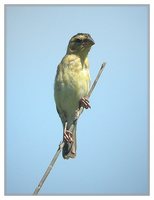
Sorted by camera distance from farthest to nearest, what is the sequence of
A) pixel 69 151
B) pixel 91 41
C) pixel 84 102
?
pixel 69 151 → pixel 84 102 → pixel 91 41

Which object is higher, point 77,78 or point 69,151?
point 77,78

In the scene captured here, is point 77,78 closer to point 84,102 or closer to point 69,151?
point 84,102

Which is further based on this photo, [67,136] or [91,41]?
[67,136]

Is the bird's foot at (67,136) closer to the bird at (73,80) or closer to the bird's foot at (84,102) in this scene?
the bird at (73,80)

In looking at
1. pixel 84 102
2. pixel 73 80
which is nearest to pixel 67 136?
pixel 84 102

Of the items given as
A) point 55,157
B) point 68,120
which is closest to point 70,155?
point 68,120

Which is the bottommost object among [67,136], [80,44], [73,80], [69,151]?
[69,151]

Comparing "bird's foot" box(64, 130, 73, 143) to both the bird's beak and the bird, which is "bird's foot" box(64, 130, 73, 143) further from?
the bird's beak

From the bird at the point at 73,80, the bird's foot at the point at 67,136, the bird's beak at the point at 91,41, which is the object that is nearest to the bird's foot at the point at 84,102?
the bird at the point at 73,80
